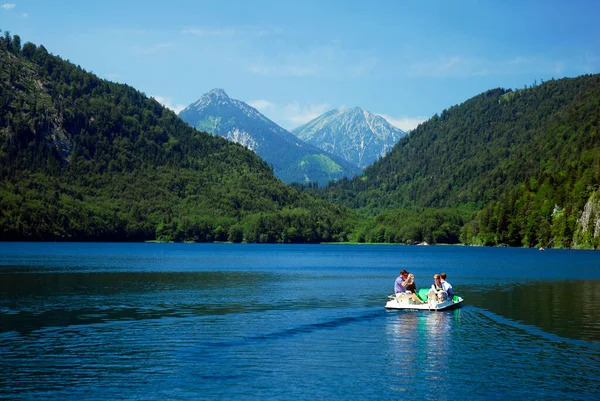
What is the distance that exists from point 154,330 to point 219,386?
19.3 m

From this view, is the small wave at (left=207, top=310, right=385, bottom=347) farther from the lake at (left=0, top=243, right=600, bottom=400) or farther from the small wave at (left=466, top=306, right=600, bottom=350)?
the small wave at (left=466, top=306, right=600, bottom=350)

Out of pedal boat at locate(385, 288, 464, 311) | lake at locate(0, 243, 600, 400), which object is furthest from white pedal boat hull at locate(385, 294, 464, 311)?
lake at locate(0, 243, 600, 400)

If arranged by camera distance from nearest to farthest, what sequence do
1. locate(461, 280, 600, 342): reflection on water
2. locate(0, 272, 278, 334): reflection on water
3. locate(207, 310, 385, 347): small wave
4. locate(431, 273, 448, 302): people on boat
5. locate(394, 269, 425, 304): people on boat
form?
locate(207, 310, 385, 347): small wave
locate(461, 280, 600, 342): reflection on water
locate(0, 272, 278, 334): reflection on water
locate(431, 273, 448, 302): people on boat
locate(394, 269, 425, 304): people on boat

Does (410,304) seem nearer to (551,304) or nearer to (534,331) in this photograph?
(534,331)

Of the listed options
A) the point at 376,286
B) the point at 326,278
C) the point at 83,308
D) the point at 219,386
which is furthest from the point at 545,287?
the point at 219,386

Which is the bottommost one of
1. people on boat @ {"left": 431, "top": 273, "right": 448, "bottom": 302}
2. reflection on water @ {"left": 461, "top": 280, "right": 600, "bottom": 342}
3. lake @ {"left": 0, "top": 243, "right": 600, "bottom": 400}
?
lake @ {"left": 0, "top": 243, "right": 600, "bottom": 400}

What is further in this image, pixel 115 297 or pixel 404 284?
pixel 115 297

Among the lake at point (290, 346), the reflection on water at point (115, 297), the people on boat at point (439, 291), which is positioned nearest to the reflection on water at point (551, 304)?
the lake at point (290, 346)

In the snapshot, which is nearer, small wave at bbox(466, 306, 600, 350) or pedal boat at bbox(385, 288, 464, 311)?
small wave at bbox(466, 306, 600, 350)

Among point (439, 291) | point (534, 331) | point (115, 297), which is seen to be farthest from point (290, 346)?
point (115, 297)

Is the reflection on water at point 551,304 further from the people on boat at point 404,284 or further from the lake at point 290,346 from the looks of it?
the people on boat at point 404,284

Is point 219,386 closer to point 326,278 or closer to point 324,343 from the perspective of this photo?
point 324,343

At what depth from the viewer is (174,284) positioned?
101 meters

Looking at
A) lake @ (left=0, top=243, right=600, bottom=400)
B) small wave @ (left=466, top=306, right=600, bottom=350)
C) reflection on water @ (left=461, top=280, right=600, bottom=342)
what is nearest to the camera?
lake @ (left=0, top=243, right=600, bottom=400)
